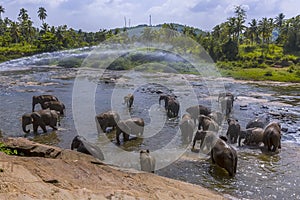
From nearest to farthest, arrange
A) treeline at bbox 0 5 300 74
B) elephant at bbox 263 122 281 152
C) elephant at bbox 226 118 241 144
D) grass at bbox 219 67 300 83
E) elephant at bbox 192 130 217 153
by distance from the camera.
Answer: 1. elephant at bbox 192 130 217 153
2. elephant at bbox 263 122 281 152
3. elephant at bbox 226 118 241 144
4. grass at bbox 219 67 300 83
5. treeline at bbox 0 5 300 74

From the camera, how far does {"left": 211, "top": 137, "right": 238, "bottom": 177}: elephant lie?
11.5 metres

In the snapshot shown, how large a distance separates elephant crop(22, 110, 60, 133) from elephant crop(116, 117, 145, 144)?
3557 mm

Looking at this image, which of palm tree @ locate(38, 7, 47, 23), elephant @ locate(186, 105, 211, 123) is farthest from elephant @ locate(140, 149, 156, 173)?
palm tree @ locate(38, 7, 47, 23)

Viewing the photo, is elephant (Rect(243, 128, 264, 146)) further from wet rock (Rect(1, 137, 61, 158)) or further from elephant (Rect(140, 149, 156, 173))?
wet rock (Rect(1, 137, 61, 158))

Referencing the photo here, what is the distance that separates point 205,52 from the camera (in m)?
74.6

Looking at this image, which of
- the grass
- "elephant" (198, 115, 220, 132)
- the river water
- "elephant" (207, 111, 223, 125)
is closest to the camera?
the river water

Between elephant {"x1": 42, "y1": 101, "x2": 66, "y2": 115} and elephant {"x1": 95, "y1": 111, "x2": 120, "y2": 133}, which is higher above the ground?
elephant {"x1": 42, "y1": 101, "x2": 66, "y2": 115}

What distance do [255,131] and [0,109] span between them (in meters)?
16.1

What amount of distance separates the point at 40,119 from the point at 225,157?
30.4ft

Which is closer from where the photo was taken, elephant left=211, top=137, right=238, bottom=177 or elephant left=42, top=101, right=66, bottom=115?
elephant left=211, top=137, right=238, bottom=177

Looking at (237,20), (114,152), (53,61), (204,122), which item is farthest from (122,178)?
(237,20)

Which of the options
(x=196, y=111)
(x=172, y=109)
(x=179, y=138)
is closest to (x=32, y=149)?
(x=179, y=138)

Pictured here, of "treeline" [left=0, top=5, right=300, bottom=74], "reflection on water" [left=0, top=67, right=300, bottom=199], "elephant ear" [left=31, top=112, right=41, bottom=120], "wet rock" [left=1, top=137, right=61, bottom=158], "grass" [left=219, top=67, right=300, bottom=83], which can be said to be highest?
"treeline" [left=0, top=5, right=300, bottom=74]

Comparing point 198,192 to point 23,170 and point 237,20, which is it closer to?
point 23,170
